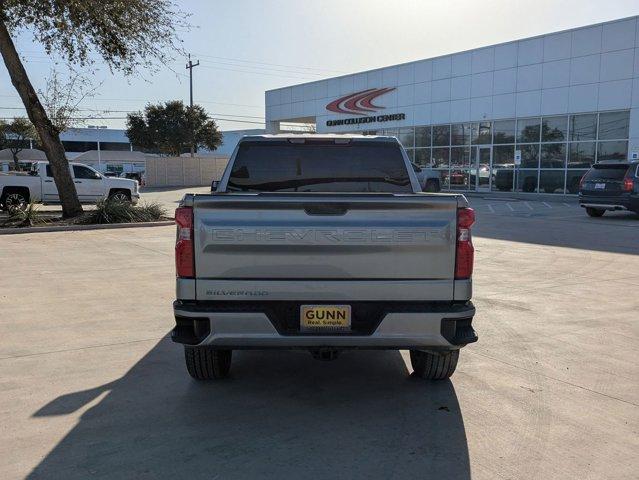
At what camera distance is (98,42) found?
1562 cm

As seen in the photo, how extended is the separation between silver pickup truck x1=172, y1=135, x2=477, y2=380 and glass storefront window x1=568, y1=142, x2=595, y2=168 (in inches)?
1021

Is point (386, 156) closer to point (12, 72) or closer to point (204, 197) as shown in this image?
point (204, 197)

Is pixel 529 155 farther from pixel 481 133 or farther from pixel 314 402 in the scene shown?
pixel 314 402

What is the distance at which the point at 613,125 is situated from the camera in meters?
25.9

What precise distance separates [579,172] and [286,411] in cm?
2671

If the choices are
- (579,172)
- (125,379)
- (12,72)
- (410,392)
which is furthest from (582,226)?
(12,72)

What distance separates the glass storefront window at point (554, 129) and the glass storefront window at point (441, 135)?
6177mm

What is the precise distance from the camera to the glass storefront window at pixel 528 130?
28.9 meters

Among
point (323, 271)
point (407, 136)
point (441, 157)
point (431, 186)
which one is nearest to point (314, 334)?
point (323, 271)

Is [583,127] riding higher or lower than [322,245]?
higher

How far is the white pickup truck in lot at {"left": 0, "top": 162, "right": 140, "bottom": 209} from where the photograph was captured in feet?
67.1

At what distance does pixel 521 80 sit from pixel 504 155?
4003 mm

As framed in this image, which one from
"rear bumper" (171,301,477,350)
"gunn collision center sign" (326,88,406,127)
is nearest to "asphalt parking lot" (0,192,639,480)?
"rear bumper" (171,301,477,350)

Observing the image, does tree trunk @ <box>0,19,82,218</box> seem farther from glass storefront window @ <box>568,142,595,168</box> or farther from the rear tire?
glass storefront window @ <box>568,142,595,168</box>
